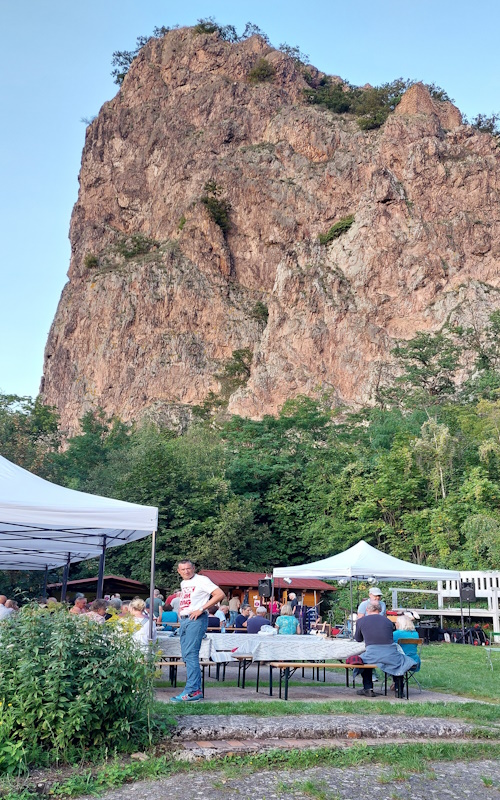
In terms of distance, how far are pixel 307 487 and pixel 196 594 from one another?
26255 millimetres

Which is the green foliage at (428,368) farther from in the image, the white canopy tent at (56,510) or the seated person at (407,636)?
the white canopy tent at (56,510)

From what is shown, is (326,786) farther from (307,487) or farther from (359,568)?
(307,487)

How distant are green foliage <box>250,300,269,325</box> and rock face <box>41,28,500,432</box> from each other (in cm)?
13

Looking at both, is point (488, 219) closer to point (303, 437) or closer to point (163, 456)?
point (303, 437)

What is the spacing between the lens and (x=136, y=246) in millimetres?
68812

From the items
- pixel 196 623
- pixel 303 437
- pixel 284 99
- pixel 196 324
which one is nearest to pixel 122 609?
pixel 196 623

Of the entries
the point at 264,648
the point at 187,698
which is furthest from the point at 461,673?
the point at 187,698

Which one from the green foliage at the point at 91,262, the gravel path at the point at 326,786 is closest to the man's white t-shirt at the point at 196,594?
the gravel path at the point at 326,786

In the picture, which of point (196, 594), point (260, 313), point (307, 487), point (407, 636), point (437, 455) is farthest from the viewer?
point (260, 313)

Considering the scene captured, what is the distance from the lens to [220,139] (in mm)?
70500

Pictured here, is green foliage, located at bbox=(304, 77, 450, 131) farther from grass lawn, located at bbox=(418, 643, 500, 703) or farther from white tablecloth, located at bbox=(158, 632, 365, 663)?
white tablecloth, located at bbox=(158, 632, 365, 663)

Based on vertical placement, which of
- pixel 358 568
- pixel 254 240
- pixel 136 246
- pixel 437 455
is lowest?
pixel 358 568

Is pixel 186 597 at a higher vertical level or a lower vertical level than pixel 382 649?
higher

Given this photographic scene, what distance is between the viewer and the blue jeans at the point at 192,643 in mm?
Result: 7281
